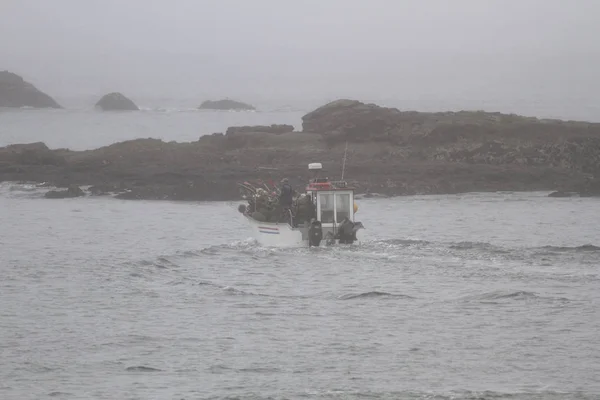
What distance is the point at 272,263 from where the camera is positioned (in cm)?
2836

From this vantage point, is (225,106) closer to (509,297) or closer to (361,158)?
(361,158)

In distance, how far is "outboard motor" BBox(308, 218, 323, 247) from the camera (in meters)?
29.9

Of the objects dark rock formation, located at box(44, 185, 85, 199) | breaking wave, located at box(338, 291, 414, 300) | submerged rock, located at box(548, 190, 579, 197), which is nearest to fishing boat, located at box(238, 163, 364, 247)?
breaking wave, located at box(338, 291, 414, 300)

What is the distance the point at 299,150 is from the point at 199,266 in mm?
25679

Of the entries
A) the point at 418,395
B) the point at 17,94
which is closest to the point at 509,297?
the point at 418,395

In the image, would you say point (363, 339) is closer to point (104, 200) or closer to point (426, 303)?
point (426, 303)

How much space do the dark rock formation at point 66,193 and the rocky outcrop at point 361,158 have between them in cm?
74

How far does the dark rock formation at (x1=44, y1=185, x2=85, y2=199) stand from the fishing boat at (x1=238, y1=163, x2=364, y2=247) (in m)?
18.0

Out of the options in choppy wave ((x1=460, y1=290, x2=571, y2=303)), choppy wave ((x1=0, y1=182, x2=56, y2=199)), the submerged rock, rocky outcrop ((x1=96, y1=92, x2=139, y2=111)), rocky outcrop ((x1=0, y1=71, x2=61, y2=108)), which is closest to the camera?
choppy wave ((x1=460, y1=290, x2=571, y2=303))

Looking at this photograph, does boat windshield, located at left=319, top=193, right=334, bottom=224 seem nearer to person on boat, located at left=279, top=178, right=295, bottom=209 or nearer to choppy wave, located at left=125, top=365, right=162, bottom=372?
person on boat, located at left=279, top=178, right=295, bottom=209

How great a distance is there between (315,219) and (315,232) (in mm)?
577

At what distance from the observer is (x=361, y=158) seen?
172ft

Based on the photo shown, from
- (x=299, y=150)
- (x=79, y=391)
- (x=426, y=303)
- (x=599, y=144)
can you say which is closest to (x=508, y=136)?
(x=599, y=144)

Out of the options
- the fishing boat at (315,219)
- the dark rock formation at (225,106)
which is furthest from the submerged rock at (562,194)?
the dark rock formation at (225,106)
